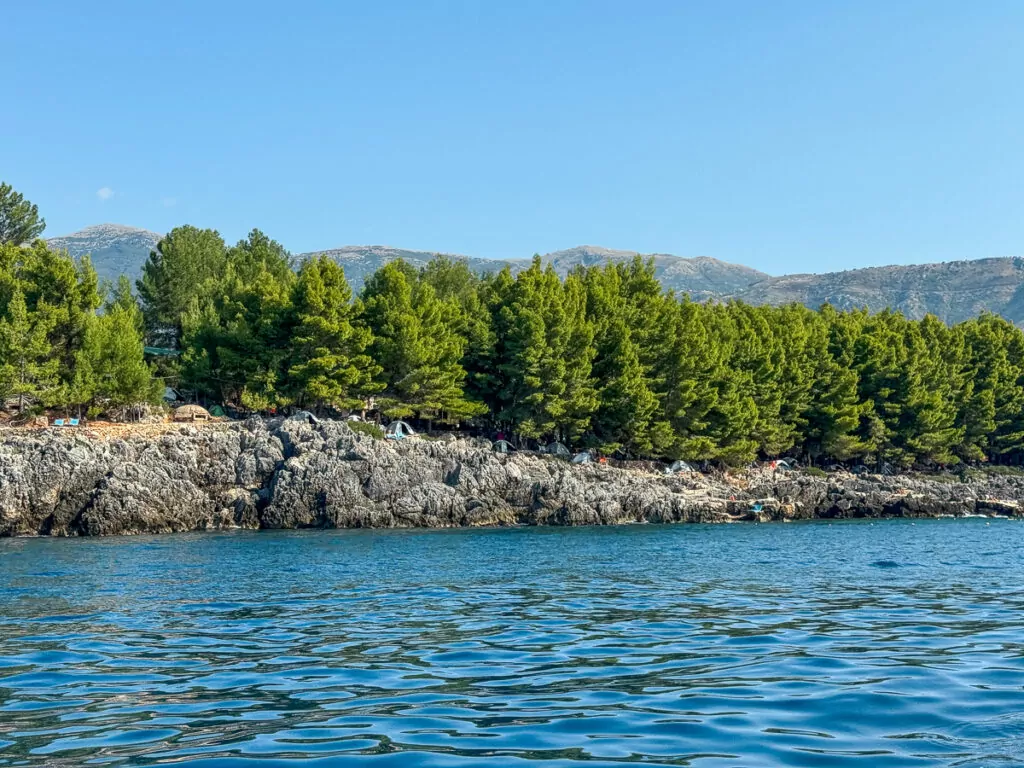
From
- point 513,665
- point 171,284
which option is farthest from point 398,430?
point 513,665

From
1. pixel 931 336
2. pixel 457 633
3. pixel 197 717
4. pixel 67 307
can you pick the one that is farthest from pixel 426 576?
pixel 931 336

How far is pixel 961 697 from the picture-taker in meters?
11.7

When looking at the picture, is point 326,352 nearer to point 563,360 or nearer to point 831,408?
point 563,360

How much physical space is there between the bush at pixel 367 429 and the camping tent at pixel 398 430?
2.40 feet

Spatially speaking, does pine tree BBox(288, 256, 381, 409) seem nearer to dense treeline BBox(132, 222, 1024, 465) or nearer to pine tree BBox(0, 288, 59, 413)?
dense treeline BBox(132, 222, 1024, 465)

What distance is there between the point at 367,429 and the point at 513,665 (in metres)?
49.9

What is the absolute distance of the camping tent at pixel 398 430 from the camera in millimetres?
65062

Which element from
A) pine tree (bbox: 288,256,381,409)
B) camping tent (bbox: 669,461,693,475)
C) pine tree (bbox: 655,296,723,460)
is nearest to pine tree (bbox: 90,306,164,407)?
pine tree (bbox: 288,256,381,409)

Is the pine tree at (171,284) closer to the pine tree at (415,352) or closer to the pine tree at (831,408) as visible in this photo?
the pine tree at (415,352)

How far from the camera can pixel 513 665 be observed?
14.1m

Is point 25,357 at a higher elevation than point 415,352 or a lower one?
lower

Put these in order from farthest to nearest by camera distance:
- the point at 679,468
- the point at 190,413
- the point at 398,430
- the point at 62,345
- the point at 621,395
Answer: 1. the point at 679,468
2. the point at 621,395
3. the point at 398,430
4. the point at 190,413
5. the point at 62,345

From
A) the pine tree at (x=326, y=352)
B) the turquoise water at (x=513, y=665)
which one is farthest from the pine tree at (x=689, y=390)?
the turquoise water at (x=513, y=665)

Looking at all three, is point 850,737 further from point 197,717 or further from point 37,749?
point 37,749
